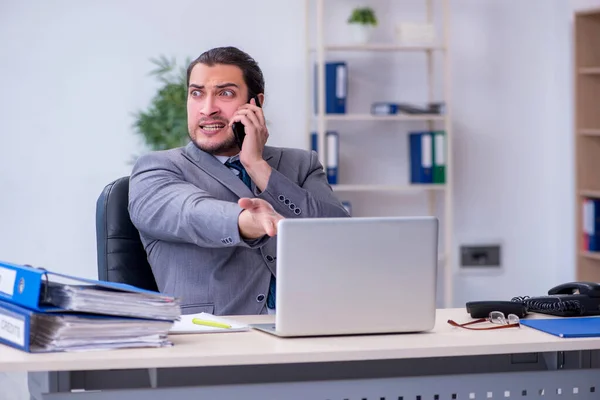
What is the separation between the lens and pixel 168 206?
7.45 ft

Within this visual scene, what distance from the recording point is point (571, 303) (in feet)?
6.71

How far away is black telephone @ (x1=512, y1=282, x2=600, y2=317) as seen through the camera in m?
2.04

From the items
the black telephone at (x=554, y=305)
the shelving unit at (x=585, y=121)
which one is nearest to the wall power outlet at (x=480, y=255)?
the shelving unit at (x=585, y=121)

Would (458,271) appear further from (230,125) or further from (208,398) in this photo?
(208,398)

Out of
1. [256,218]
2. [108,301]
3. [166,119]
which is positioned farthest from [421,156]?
[108,301]

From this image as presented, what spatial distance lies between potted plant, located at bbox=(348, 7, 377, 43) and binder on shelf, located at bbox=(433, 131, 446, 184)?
2.03 ft

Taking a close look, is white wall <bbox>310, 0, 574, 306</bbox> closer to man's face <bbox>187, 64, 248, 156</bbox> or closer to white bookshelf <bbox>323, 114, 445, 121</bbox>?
white bookshelf <bbox>323, 114, 445, 121</bbox>

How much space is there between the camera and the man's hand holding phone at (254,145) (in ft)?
7.84

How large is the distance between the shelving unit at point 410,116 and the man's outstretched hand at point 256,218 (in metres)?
2.58

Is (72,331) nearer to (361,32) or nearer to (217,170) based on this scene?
(217,170)

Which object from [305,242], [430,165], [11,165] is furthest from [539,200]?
[305,242]

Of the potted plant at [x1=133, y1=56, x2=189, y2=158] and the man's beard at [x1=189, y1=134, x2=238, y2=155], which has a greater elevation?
the potted plant at [x1=133, y1=56, x2=189, y2=158]

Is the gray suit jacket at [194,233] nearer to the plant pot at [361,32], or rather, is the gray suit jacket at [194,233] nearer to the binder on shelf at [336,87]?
the binder on shelf at [336,87]

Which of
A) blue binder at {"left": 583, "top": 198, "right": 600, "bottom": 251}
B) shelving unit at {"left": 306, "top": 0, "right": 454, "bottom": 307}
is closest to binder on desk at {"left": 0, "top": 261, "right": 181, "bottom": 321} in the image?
shelving unit at {"left": 306, "top": 0, "right": 454, "bottom": 307}
